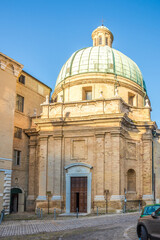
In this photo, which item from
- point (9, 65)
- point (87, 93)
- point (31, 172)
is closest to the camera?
Answer: point (9, 65)

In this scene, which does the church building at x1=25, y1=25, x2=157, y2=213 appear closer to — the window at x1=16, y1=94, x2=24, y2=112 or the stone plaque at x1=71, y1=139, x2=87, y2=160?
the stone plaque at x1=71, y1=139, x2=87, y2=160

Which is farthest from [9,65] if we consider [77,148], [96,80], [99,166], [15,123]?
[99,166]

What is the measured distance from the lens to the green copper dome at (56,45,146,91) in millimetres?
36969

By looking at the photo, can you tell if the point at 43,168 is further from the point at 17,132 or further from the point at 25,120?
the point at 25,120

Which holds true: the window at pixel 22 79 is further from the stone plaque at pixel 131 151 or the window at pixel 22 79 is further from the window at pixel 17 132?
the stone plaque at pixel 131 151

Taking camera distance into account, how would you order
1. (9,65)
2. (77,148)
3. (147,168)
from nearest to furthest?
(9,65)
(77,148)
(147,168)

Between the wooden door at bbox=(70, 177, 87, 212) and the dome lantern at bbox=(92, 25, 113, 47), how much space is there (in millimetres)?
19445

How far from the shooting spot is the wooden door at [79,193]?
29.7 meters

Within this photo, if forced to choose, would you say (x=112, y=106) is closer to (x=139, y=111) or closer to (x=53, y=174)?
(x=139, y=111)

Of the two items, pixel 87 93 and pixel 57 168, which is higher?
pixel 87 93

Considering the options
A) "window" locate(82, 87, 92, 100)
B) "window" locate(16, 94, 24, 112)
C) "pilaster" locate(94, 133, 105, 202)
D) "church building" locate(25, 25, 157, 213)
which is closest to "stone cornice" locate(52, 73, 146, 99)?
"window" locate(82, 87, 92, 100)

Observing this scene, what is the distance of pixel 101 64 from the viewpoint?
122 feet

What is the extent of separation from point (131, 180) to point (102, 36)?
19768mm

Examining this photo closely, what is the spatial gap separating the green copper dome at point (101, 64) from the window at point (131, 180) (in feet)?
37.1
